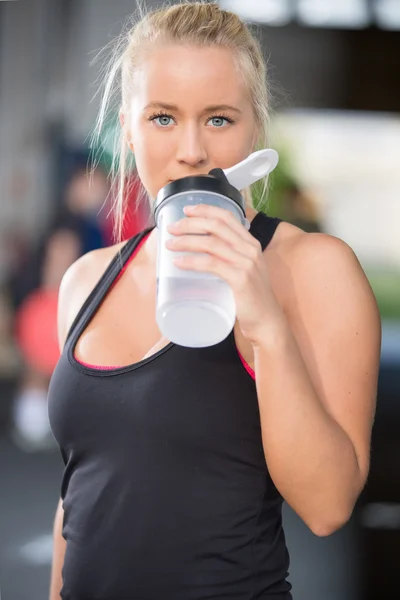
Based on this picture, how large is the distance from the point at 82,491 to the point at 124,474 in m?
0.08

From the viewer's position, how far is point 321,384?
0.87m

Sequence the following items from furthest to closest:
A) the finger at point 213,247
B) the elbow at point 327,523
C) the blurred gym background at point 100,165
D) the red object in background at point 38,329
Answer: the red object in background at point 38,329 → the blurred gym background at point 100,165 → the elbow at point 327,523 → the finger at point 213,247

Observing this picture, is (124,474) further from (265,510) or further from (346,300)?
(346,300)

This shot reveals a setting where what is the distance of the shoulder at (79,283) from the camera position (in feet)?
3.71

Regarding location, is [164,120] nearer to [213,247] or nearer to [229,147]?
[229,147]

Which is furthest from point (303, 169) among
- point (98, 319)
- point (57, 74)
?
point (98, 319)

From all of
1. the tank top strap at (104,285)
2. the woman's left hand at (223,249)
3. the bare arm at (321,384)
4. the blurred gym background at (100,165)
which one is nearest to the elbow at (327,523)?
the bare arm at (321,384)

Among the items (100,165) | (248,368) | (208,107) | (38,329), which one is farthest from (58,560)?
(100,165)

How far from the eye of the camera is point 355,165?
5039mm

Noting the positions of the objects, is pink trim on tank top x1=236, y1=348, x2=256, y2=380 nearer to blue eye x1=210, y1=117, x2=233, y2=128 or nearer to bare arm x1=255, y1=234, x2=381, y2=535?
bare arm x1=255, y1=234, x2=381, y2=535

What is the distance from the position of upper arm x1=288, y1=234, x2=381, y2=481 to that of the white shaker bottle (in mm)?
179

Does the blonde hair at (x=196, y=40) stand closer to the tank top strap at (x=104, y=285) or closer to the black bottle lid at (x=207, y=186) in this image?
the tank top strap at (x=104, y=285)

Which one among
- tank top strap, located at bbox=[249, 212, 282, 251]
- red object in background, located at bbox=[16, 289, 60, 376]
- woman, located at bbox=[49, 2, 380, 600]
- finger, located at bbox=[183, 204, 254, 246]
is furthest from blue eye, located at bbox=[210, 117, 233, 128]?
red object in background, located at bbox=[16, 289, 60, 376]

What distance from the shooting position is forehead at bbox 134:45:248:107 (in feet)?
3.01
